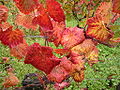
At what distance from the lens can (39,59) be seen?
3.16ft

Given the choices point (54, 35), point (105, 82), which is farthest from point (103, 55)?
point (54, 35)

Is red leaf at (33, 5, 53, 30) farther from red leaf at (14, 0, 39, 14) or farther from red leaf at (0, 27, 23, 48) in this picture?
red leaf at (0, 27, 23, 48)

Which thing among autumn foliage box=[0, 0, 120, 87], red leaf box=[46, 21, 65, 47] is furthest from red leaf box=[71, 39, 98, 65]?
red leaf box=[46, 21, 65, 47]

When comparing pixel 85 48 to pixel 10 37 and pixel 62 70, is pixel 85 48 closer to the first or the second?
pixel 62 70

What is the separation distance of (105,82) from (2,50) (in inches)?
82.9

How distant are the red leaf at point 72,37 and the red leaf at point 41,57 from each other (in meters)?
0.13

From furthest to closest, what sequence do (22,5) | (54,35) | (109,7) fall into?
(54,35) → (109,7) → (22,5)

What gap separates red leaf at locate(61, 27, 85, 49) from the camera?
103 cm

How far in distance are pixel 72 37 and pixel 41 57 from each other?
206mm

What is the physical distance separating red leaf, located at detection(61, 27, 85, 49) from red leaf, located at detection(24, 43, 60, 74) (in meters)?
0.13

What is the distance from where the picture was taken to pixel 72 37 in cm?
104

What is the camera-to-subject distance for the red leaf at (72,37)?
1.03 meters

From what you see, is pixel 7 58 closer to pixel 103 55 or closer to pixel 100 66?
pixel 100 66

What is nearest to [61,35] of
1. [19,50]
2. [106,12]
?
[106,12]
